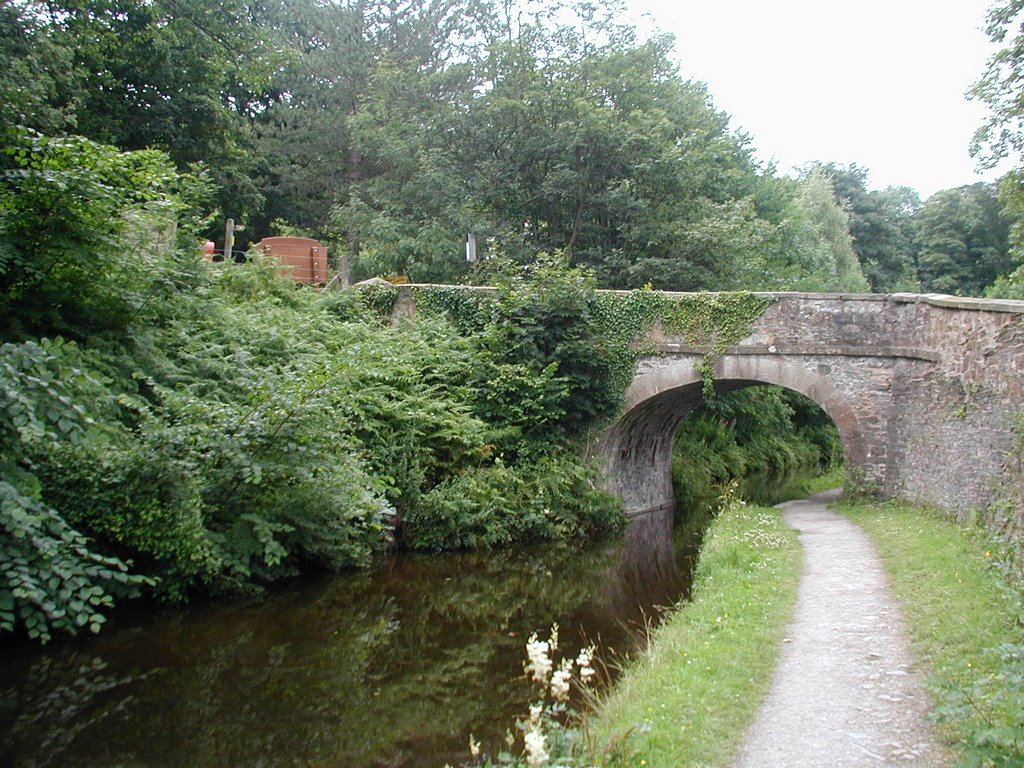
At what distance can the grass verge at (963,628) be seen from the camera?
374 cm

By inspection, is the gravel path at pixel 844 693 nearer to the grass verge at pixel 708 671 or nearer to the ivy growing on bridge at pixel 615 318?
the grass verge at pixel 708 671

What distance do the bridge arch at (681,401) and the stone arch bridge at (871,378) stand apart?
0.7 inches

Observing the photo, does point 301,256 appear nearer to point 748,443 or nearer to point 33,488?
point 33,488

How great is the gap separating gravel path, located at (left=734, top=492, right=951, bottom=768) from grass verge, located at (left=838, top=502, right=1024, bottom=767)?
0.49 feet

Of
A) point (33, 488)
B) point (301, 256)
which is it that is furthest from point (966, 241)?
point (33, 488)

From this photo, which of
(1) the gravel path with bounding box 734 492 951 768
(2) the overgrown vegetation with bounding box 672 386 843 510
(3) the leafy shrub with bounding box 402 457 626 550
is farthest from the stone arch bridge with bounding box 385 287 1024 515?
(1) the gravel path with bounding box 734 492 951 768

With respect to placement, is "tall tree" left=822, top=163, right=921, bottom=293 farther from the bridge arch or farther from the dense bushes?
the dense bushes

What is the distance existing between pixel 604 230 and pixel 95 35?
11451 mm

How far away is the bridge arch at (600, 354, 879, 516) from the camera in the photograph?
14000mm

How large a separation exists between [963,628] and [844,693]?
4.47 feet

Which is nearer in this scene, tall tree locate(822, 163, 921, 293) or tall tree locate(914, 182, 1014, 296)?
tall tree locate(914, 182, 1014, 296)

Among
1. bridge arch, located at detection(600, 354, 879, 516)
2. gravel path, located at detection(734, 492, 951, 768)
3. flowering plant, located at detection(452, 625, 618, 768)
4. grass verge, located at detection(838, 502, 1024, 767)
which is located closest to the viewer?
flowering plant, located at detection(452, 625, 618, 768)

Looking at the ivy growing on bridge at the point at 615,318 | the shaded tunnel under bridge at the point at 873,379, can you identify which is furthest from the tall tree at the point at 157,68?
the shaded tunnel under bridge at the point at 873,379

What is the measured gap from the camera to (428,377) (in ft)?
45.2
